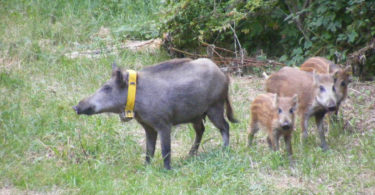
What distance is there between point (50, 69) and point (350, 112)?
5.25 m

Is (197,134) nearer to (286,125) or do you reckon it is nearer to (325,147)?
(286,125)

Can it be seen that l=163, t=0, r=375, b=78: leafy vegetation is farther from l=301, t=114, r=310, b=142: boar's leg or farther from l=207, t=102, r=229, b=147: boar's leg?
l=207, t=102, r=229, b=147: boar's leg

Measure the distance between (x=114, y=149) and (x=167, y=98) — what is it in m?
1.08

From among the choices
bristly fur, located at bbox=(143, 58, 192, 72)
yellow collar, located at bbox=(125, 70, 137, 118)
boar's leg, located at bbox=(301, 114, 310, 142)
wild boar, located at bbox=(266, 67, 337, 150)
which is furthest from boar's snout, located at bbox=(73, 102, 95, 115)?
boar's leg, located at bbox=(301, 114, 310, 142)

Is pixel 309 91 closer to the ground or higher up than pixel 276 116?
higher up

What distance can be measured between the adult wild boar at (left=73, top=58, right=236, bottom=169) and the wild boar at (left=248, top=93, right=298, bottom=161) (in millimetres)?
511

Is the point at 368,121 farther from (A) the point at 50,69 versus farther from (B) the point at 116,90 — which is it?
(A) the point at 50,69

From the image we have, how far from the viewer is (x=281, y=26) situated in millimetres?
11055

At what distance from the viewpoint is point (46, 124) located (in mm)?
7934

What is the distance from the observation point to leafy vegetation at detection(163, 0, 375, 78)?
952 centimetres

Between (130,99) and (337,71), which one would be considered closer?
(130,99)

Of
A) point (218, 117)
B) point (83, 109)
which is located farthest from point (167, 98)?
point (83, 109)

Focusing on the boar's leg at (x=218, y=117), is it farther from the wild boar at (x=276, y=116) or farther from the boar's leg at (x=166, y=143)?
the boar's leg at (x=166, y=143)

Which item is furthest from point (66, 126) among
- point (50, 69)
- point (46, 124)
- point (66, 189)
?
point (50, 69)
